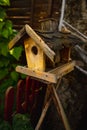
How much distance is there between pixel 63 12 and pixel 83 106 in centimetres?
211

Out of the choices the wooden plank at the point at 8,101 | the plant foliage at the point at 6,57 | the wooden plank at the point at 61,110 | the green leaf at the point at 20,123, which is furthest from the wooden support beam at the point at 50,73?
the plant foliage at the point at 6,57

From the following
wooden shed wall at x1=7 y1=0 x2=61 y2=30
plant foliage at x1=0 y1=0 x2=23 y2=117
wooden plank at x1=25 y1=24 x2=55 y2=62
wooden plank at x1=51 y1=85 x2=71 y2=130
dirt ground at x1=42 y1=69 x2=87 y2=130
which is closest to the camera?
wooden plank at x1=25 y1=24 x2=55 y2=62

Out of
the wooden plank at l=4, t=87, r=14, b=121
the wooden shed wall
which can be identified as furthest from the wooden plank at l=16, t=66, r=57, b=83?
the wooden shed wall

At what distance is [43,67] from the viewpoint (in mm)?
4133

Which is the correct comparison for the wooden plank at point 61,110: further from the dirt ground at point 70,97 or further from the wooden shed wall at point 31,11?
the wooden shed wall at point 31,11

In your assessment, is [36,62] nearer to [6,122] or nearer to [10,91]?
[10,91]

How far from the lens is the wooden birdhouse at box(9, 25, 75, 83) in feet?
12.9

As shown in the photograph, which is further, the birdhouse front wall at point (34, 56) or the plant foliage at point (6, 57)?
the plant foliage at point (6, 57)

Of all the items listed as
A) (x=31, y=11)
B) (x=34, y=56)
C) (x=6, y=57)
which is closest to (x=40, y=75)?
(x=34, y=56)

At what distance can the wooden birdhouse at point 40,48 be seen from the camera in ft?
12.9

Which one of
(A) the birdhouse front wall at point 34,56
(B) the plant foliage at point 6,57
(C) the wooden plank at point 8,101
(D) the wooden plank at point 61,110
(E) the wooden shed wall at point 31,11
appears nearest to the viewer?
(A) the birdhouse front wall at point 34,56

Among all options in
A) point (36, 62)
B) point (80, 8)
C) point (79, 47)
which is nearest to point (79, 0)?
point (80, 8)

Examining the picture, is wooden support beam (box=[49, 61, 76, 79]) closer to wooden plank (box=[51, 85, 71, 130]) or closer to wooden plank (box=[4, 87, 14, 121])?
wooden plank (box=[51, 85, 71, 130])

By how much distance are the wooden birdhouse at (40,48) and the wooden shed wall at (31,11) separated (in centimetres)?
343
